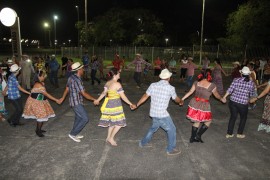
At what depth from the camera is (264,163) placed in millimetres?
5465

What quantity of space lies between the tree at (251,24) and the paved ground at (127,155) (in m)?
23.9

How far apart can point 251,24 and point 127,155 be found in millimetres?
27419

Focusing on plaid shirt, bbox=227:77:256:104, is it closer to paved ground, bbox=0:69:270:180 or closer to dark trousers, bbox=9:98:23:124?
paved ground, bbox=0:69:270:180

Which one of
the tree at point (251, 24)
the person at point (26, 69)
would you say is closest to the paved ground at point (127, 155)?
the person at point (26, 69)

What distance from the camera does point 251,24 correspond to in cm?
2864

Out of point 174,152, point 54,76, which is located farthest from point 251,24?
point 174,152

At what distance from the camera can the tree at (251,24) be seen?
91.7 ft

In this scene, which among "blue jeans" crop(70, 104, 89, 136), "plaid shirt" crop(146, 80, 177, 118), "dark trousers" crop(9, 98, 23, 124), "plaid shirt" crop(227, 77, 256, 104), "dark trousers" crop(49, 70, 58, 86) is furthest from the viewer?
"dark trousers" crop(49, 70, 58, 86)

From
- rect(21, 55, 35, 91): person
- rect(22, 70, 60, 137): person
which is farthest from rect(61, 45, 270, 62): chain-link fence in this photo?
rect(22, 70, 60, 137): person

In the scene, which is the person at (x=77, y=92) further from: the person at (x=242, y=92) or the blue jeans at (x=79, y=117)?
the person at (x=242, y=92)

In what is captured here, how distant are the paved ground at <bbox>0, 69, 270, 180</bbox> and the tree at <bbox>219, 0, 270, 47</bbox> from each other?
23.9m

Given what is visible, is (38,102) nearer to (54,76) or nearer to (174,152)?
(174,152)

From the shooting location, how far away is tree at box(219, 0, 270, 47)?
28.0 meters

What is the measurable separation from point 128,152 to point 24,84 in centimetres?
868
